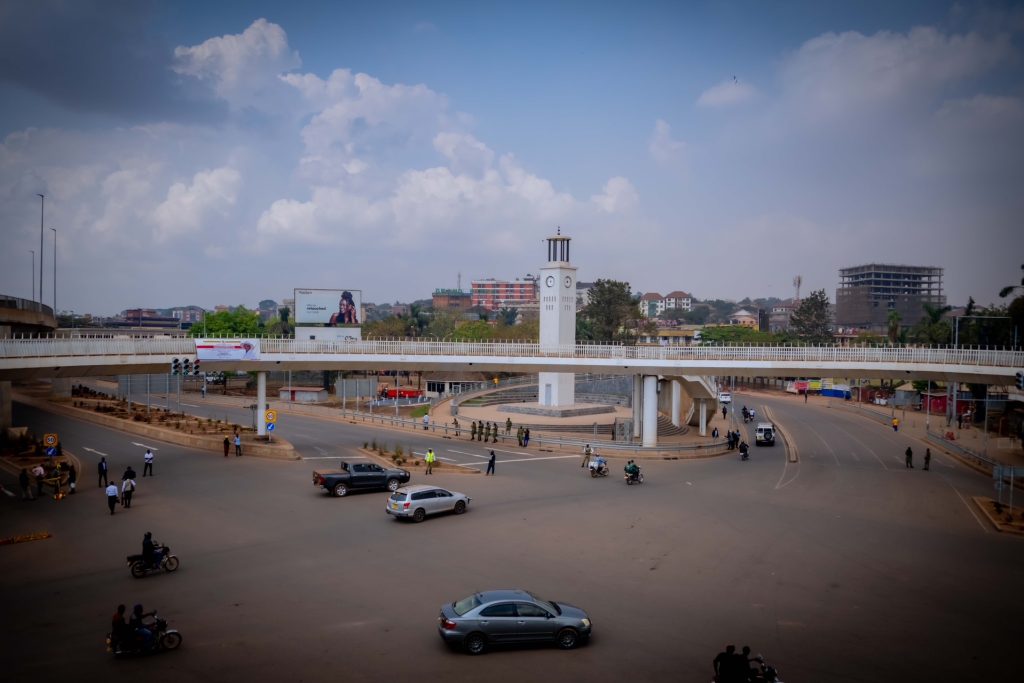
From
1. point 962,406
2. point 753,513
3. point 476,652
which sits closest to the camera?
point 476,652

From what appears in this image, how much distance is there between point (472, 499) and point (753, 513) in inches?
408

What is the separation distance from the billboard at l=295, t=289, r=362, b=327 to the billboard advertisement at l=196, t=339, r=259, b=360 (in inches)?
290

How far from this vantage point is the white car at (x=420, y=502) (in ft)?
79.0

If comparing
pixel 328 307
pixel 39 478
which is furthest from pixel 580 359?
pixel 39 478

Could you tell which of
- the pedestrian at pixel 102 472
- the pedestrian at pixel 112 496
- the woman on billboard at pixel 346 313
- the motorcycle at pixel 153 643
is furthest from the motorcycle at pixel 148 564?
the woman on billboard at pixel 346 313

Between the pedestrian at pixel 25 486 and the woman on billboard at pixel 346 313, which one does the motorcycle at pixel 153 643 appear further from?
the woman on billboard at pixel 346 313

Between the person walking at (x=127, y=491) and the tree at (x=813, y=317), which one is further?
the tree at (x=813, y=317)

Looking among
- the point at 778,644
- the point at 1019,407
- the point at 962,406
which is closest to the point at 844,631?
the point at 778,644

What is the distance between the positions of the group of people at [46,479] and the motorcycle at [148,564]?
34.2 feet

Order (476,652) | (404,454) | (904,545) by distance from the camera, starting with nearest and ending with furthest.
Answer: (476,652) < (904,545) < (404,454)

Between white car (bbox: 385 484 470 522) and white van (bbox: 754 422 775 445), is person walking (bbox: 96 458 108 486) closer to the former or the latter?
white car (bbox: 385 484 470 522)

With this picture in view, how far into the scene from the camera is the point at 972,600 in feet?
58.2

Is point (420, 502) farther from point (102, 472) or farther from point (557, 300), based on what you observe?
point (557, 300)

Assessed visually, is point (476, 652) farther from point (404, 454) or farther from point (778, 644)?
point (404, 454)
